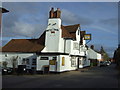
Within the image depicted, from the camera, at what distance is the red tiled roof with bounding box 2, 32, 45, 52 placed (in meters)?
35.1

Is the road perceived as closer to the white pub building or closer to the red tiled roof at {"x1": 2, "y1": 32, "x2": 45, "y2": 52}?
the white pub building

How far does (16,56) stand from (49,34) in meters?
7.14

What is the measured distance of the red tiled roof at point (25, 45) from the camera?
115 ft

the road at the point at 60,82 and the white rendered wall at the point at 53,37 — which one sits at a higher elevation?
the white rendered wall at the point at 53,37

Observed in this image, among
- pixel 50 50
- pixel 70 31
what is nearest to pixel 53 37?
pixel 50 50

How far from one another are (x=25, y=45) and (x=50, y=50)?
19.8 ft

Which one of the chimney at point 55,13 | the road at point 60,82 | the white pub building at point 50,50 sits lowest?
the road at point 60,82

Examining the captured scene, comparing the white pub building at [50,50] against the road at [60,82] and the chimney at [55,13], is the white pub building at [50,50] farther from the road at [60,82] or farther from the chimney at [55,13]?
the road at [60,82]

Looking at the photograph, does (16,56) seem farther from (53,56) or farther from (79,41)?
(79,41)

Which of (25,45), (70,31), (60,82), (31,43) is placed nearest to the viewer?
(60,82)

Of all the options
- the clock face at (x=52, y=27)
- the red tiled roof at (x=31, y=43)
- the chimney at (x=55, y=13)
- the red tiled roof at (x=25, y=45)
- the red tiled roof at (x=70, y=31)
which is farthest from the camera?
the red tiled roof at (x=70, y=31)

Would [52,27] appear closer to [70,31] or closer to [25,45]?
[70,31]

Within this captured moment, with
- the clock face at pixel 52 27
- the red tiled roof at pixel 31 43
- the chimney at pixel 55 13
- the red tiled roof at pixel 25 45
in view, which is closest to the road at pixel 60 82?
the red tiled roof at pixel 31 43

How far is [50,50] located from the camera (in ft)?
112
